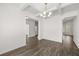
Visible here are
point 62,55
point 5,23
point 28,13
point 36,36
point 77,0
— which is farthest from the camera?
point 36,36

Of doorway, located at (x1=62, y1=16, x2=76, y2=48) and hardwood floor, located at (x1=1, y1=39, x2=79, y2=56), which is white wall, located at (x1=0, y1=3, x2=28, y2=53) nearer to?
hardwood floor, located at (x1=1, y1=39, x2=79, y2=56)

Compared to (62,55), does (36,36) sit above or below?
above

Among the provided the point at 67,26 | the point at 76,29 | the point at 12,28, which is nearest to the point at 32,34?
the point at 12,28

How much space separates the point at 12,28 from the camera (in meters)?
1.24

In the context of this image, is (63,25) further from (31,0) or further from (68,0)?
(31,0)

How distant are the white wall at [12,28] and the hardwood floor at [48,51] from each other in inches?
6.3

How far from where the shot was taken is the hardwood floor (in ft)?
3.52

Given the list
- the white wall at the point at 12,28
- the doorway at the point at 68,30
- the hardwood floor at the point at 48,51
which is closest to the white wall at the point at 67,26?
the doorway at the point at 68,30

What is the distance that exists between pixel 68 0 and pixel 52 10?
0.34 metres

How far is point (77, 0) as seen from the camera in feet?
2.93

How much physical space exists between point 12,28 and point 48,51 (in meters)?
0.75

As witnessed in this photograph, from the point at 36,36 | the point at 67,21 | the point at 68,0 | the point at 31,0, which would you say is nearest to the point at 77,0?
the point at 68,0

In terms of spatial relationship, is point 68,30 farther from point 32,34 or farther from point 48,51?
point 32,34

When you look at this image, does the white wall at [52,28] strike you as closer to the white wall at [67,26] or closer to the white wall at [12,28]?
the white wall at [67,26]
